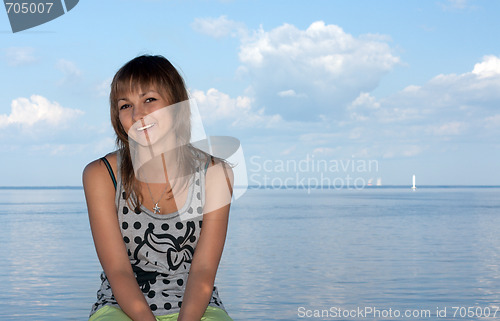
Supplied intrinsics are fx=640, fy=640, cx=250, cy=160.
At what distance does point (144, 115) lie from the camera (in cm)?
214

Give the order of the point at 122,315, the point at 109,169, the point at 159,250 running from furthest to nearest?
the point at 109,169
the point at 159,250
the point at 122,315

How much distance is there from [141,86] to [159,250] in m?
0.55

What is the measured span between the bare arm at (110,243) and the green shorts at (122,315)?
2 cm

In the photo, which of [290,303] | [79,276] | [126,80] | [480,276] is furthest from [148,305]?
[480,276]

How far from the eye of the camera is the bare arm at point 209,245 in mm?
1957

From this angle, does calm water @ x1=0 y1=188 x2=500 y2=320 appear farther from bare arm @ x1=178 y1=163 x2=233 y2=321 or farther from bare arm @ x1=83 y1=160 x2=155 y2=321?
bare arm @ x1=83 y1=160 x2=155 y2=321

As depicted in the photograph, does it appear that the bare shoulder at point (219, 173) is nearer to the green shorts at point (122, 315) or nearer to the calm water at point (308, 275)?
the green shorts at point (122, 315)

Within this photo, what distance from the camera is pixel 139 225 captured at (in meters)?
2.10

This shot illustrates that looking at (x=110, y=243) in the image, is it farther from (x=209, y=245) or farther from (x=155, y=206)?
(x=209, y=245)

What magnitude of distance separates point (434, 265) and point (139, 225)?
6.91 meters

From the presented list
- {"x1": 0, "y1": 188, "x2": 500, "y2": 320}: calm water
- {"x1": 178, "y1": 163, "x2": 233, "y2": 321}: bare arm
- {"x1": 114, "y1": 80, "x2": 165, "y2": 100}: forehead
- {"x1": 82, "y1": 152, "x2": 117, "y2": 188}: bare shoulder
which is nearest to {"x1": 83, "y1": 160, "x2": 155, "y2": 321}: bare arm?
{"x1": 82, "y1": 152, "x2": 117, "y2": 188}: bare shoulder

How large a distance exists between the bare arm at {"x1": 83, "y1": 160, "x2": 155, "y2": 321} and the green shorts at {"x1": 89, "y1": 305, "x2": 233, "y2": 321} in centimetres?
2

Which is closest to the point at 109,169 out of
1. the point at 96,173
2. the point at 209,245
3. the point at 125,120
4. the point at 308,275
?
the point at 96,173

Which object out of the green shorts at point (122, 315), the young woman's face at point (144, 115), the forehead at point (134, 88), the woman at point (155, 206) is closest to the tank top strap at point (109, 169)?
the woman at point (155, 206)
